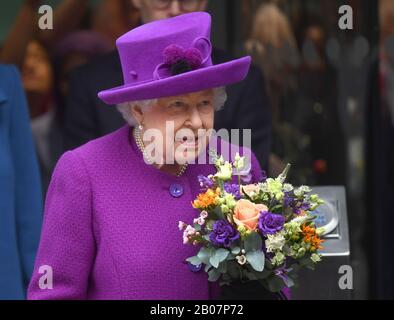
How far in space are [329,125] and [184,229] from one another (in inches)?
122

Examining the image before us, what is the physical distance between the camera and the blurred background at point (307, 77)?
17.9 feet

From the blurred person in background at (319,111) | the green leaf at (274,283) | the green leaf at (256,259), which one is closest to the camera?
the green leaf at (256,259)

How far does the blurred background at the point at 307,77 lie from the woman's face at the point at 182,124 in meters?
2.19

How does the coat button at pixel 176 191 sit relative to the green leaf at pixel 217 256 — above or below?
above

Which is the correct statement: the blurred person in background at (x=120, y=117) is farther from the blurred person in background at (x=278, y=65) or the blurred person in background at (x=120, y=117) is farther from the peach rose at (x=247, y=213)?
the peach rose at (x=247, y=213)

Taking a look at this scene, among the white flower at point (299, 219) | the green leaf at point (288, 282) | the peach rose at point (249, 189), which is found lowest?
the green leaf at point (288, 282)

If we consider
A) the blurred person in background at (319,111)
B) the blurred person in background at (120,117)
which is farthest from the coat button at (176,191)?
the blurred person in background at (319,111)

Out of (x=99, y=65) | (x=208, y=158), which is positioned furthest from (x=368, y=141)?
(x=208, y=158)

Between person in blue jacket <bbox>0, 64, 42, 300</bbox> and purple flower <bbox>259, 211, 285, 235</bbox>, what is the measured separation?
1680mm

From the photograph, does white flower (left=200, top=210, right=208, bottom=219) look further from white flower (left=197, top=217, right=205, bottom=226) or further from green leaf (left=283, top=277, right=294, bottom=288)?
green leaf (left=283, top=277, right=294, bottom=288)

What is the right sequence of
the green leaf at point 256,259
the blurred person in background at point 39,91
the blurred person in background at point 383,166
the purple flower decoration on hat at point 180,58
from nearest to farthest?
the green leaf at point 256,259 < the purple flower decoration on hat at point 180,58 < the blurred person in background at point 383,166 < the blurred person in background at point 39,91

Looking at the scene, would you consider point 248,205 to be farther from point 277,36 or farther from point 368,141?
point 277,36

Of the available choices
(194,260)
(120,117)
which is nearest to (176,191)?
(194,260)

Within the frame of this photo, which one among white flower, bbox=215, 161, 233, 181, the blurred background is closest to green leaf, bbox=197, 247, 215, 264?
white flower, bbox=215, 161, 233, 181
